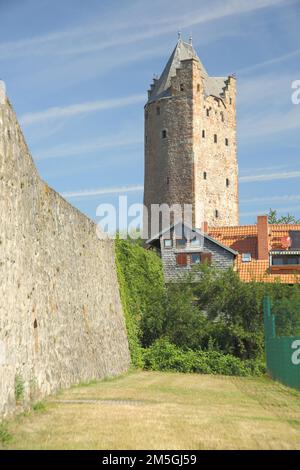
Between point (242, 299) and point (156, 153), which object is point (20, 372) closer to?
point (242, 299)

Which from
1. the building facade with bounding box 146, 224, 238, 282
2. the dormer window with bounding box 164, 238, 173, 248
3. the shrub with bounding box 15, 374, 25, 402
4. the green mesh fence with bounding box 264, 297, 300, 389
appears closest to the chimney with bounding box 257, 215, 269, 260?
the building facade with bounding box 146, 224, 238, 282

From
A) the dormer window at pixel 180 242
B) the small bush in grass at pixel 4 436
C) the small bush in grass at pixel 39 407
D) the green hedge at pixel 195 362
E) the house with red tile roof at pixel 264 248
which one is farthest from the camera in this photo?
the dormer window at pixel 180 242

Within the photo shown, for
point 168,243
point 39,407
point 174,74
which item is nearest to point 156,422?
point 39,407

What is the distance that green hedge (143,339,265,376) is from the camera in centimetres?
2967

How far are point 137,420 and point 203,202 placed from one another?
5489cm

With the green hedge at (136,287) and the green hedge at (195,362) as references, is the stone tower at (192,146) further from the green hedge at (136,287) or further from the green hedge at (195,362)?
the green hedge at (195,362)

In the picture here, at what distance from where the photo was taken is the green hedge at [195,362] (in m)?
29.7

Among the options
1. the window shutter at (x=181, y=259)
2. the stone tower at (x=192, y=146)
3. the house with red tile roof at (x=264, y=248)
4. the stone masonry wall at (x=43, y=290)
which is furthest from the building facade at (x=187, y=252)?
the stone tower at (x=192, y=146)

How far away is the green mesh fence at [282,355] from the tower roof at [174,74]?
46671 mm

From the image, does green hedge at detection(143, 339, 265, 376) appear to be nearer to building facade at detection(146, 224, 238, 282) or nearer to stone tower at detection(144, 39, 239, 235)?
building facade at detection(146, 224, 238, 282)

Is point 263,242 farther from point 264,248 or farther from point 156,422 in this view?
→ point 156,422

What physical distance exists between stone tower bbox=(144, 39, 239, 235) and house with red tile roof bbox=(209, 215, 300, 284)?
861 centimetres

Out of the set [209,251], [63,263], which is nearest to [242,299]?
[209,251]

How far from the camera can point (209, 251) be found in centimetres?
4300
